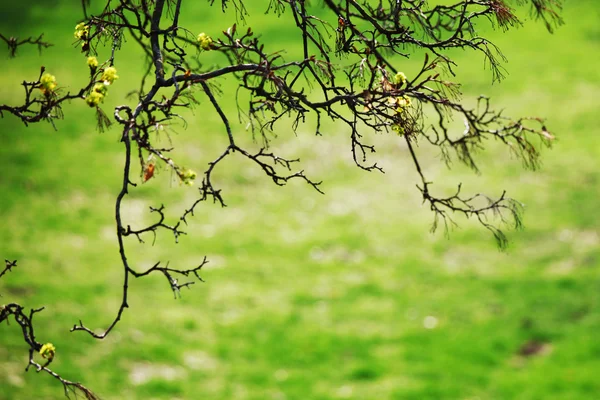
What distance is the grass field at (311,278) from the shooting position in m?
8.31

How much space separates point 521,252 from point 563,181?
292cm

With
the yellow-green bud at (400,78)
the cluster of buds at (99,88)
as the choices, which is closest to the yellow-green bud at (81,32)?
the cluster of buds at (99,88)

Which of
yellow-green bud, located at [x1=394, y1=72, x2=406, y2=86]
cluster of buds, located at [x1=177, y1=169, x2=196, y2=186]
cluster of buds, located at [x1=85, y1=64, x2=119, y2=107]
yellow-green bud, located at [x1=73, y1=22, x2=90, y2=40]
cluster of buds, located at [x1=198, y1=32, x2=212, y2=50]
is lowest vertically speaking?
cluster of buds, located at [x1=177, y1=169, x2=196, y2=186]

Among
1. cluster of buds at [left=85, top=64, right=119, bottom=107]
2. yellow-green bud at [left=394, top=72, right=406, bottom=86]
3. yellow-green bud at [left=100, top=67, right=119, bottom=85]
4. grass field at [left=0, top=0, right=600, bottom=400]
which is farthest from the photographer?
grass field at [left=0, top=0, right=600, bottom=400]

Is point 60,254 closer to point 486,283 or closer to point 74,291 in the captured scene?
point 74,291

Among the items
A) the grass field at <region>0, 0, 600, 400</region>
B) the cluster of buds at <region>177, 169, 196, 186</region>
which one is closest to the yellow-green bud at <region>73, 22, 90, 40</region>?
the cluster of buds at <region>177, 169, 196, 186</region>

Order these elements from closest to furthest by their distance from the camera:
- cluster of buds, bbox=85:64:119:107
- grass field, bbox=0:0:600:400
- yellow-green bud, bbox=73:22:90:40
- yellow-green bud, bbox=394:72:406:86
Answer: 1. cluster of buds, bbox=85:64:119:107
2. yellow-green bud, bbox=394:72:406:86
3. yellow-green bud, bbox=73:22:90:40
4. grass field, bbox=0:0:600:400

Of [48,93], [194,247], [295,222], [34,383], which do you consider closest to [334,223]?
[295,222]

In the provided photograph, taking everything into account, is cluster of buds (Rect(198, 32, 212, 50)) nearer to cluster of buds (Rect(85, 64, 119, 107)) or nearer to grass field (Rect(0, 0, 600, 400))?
cluster of buds (Rect(85, 64, 119, 107))

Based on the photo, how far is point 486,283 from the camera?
10359 millimetres

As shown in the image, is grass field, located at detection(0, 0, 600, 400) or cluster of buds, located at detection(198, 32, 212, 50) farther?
grass field, located at detection(0, 0, 600, 400)

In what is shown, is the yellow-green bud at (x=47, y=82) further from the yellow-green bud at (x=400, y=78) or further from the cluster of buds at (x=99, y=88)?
the yellow-green bud at (x=400, y=78)

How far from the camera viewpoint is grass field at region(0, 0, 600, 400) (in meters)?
8.31

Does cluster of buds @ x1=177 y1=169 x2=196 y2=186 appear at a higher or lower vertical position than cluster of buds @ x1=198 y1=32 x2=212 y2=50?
lower
